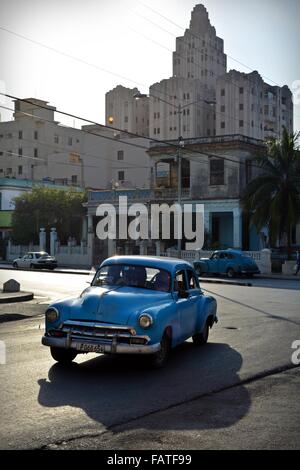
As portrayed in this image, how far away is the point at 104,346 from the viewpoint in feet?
28.5

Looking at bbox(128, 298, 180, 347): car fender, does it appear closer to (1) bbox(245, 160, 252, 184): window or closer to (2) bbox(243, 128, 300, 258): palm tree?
(2) bbox(243, 128, 300, 258): palm tree

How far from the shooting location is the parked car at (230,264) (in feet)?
116

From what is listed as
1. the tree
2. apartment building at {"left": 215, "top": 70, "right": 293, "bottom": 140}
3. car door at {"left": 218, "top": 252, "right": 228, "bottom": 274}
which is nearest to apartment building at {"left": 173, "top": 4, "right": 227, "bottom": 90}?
apartment building at {"left": 215, "top": 70, "right": 293, "bottom": 140}

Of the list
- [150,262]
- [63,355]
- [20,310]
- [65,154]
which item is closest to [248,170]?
[20,310]

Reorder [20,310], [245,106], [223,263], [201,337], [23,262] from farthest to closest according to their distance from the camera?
[245,106] < [23,262] < [223,263] < [20,310] < [201,337]

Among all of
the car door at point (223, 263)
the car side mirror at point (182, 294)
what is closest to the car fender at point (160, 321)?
the car side mirror at point (182, 294)

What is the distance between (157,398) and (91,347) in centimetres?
158

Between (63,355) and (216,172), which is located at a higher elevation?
(216,172)

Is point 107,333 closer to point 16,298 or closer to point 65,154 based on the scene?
point 16,298

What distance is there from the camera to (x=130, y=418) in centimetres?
658

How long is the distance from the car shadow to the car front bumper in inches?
14.4

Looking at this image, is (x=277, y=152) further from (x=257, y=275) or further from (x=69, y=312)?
(x=69, y=312)

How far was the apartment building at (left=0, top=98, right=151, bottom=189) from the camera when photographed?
87038 mm

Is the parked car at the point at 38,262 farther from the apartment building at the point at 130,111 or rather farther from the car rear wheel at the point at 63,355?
the apartment building at the point at 130,111
